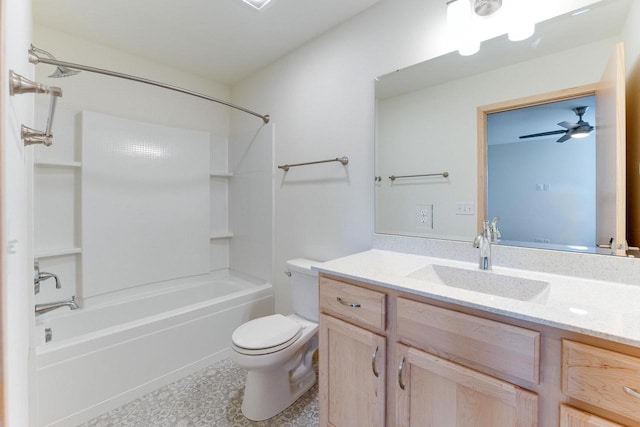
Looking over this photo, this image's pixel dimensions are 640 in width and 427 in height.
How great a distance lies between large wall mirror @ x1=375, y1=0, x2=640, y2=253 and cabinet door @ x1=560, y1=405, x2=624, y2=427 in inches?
27.5

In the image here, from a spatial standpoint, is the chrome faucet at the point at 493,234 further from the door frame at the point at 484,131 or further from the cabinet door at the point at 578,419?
the cabinet door at the point at 578,419

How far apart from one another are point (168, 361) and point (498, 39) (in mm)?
2644

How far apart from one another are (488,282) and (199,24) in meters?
2.36

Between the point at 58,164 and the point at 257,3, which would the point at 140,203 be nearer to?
the point at 58,164

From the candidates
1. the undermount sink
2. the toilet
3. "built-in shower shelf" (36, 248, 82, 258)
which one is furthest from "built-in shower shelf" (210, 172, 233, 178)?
the undermount sink

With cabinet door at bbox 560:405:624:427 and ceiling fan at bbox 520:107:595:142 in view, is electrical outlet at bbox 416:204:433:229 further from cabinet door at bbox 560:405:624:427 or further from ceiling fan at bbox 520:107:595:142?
cabinet door at bbox 560:405:624:427

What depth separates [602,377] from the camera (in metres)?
0.69

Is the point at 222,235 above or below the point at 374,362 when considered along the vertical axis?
above

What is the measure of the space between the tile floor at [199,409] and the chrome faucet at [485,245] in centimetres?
124

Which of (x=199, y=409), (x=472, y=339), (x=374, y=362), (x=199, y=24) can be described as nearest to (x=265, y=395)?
(x=199, y=409)

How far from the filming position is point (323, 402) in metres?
1.33

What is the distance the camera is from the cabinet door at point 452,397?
82cm

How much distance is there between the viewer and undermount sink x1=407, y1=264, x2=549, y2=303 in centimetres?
112

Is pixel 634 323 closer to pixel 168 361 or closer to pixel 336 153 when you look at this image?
pixel 336 153
